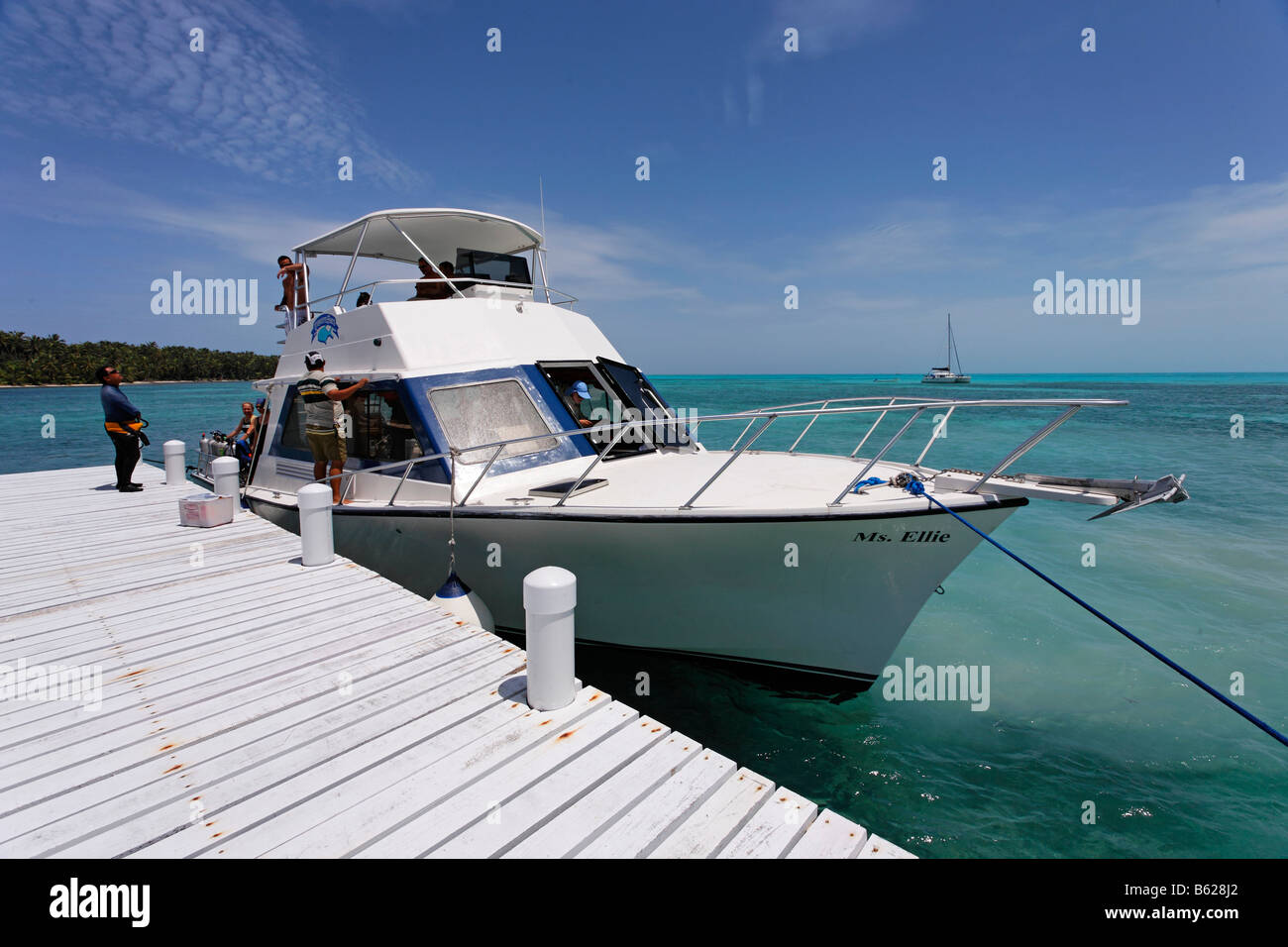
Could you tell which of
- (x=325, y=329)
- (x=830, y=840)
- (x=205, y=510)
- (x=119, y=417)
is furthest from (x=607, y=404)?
(x=119, y=417)

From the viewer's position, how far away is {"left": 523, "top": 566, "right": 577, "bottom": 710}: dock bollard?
2812 millimetres

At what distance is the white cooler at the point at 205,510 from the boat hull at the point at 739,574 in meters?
2.61

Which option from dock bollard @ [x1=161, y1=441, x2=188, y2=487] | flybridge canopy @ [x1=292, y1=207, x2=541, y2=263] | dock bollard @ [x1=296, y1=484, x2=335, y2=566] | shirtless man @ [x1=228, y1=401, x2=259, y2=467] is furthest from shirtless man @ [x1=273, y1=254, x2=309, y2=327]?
dock bollard @ [x1=296, y1=484, x2=335, y2=566]

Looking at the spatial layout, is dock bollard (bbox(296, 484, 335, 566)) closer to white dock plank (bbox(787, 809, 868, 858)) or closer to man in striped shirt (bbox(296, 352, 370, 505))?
man in striped shirt (bbox(296, 352, 370, 505))

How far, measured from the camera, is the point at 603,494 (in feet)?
17.0

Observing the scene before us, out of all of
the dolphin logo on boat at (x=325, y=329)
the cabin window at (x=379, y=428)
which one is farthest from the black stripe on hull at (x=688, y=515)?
the dolphin logo on boat at (x=325, y=329)

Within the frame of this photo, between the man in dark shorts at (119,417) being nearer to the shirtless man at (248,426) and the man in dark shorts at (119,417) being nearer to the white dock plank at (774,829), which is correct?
the shirtless man at (248,426)

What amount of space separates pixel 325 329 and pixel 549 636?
6189 millimetres

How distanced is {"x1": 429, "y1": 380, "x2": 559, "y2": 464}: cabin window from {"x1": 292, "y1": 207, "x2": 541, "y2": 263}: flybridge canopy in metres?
2.23

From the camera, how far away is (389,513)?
18.4 ft
